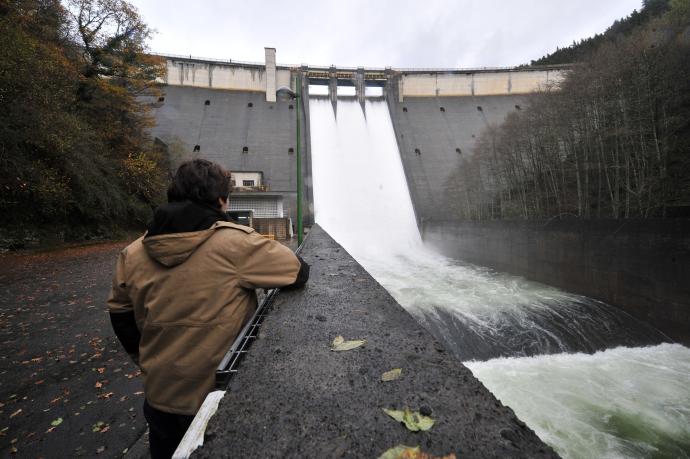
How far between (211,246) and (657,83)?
10281mm

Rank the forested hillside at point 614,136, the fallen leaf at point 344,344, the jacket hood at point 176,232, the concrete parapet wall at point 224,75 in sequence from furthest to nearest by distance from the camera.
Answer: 1. the concrete parapet wall at point 224,75
2. the forested hillside at point 614,136
3. the fallen leaf at point 344,344
4. the jacket hood at point 176,232

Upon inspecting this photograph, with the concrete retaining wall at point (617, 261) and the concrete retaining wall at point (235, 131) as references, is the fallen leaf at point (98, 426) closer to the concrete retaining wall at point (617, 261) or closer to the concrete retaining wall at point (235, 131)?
the concrete retaining wall at point (617, 261)

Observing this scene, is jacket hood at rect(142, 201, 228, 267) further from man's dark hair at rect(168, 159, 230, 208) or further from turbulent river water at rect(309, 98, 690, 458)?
turbulent river water at rect(309, 98, 690, 458)

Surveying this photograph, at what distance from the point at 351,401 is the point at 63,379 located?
325 cm

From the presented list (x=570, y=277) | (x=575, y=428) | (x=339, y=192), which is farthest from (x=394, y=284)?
(x=339, y=192)

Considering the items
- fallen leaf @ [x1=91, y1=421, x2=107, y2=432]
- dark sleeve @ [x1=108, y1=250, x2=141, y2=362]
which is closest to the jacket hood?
dark sleeve @ [x1=108, y1=250, x2=141, y2=362]

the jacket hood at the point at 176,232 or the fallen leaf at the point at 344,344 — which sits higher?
the jacket hood at the point at 176,232

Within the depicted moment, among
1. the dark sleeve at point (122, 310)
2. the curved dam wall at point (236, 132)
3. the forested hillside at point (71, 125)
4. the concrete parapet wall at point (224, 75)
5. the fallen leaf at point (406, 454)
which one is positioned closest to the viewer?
the fallen leaf at point (406, 454)

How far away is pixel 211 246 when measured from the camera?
1.00 meters

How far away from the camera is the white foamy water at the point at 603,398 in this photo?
10.5ft

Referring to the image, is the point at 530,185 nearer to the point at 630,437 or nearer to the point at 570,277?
the point at 570,277

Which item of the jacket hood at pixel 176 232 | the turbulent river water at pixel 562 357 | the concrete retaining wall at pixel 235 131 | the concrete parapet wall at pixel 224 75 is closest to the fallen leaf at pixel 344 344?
the jacket hood at pixel 176 232

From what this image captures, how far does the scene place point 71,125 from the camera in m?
8.85

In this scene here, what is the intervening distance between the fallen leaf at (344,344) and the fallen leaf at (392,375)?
0.24 m
